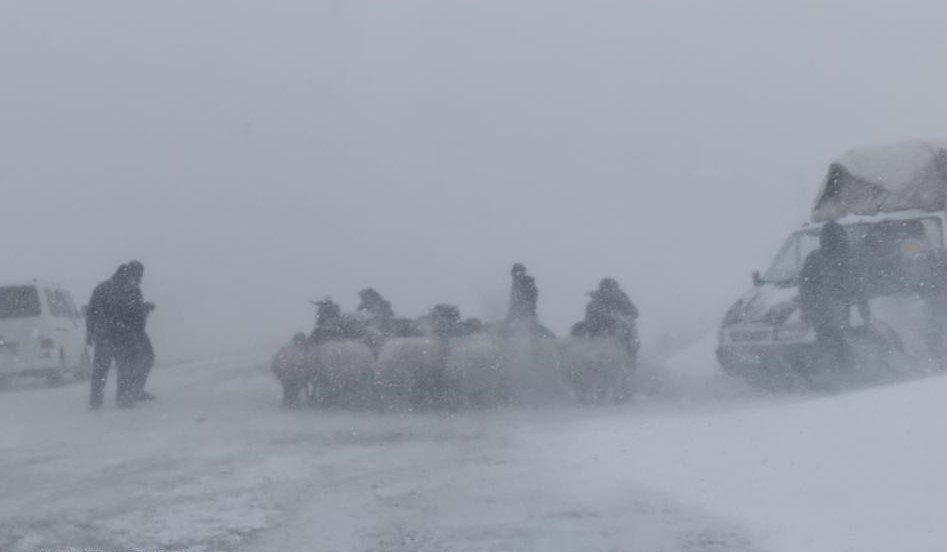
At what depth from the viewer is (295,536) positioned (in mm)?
9188

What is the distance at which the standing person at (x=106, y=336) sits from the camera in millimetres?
18828

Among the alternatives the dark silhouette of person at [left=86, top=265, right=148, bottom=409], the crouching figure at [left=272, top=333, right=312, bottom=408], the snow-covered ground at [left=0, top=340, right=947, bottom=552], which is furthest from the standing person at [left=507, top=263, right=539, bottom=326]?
the dark silhouette of person at [left=86, top=265, right=148, bottom=409]

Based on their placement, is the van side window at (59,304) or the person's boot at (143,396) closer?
the person's boot at (143,396)

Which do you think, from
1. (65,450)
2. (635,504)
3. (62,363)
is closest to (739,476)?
(635,504)

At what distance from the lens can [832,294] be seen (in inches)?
670

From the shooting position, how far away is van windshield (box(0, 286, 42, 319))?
25.4m

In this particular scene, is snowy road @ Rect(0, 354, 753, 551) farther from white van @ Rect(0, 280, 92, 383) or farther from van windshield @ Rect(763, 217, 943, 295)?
white van @ Rect(0, 280, 92, 383)

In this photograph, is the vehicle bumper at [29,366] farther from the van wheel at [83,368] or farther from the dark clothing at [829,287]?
the dark clothing at [829,287]

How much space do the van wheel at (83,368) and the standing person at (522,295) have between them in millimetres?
10005

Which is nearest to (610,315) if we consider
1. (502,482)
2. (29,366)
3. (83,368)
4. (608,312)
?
(608,312)

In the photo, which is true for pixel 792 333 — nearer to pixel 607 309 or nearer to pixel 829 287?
pixel 829 287

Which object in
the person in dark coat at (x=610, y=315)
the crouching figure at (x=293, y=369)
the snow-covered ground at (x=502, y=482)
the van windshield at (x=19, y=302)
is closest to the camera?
the snow-covered ground at (x=502, y=482)

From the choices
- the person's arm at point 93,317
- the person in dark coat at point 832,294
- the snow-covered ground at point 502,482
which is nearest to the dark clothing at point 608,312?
the snow-covered ground at point 502,482

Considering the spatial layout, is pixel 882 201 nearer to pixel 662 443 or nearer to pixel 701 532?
pixel 662 443
